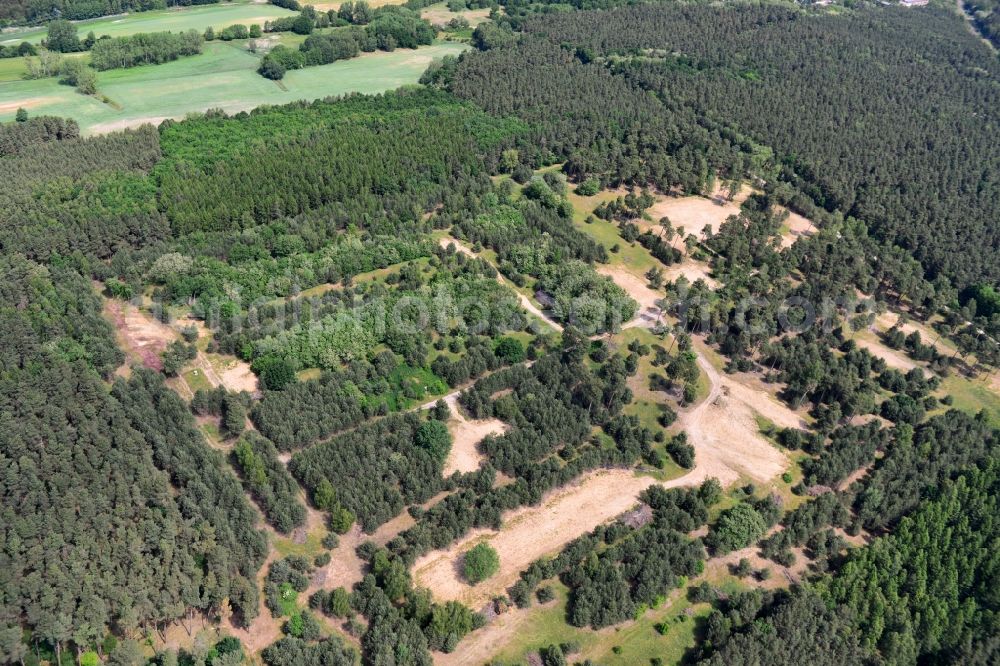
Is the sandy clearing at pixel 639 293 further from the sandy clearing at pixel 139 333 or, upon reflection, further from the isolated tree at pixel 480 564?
the sandy clearing at pixel 139 333

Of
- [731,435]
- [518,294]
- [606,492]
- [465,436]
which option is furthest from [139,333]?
[731,435]

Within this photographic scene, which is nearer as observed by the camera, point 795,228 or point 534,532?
point 534,532

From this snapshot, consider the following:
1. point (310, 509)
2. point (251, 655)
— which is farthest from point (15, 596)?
point (310, 509)

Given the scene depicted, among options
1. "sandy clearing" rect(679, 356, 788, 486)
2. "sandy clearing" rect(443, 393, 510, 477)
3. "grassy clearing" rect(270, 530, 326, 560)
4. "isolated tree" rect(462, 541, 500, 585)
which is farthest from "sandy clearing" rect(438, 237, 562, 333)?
"grassy clearing" rect(270, 530, 326, 560)

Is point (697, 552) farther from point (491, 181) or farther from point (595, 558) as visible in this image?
point (491, 181)

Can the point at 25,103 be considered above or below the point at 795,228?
above

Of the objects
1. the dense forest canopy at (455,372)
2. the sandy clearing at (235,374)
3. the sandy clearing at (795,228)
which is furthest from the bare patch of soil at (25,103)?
the sandy clearing at (795,228)

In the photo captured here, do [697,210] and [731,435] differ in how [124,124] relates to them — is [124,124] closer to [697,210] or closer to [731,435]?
[697,210]
